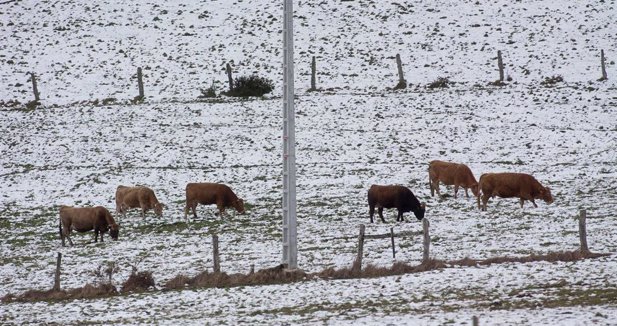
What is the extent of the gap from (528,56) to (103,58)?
22373 millimetres

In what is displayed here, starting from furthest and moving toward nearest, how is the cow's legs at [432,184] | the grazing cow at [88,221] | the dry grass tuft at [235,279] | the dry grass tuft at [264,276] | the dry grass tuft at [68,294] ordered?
the cow's legs at [432,184]
the grazing cow at [88,221]
the dry grass tuft at [235,279]
the dry grass tuft at [264,276]
the dry grass tuft at [68,294]

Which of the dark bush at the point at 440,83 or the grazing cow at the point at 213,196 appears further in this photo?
the dark bush at the point at 440,83

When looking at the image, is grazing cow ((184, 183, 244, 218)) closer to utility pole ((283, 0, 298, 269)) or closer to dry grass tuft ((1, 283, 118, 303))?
utility pole ((283, 0, 298, 269))

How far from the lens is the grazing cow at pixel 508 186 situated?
26.6m

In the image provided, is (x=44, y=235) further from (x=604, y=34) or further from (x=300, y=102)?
(x=604, y=34)

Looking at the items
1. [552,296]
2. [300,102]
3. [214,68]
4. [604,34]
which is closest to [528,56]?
[604,34]

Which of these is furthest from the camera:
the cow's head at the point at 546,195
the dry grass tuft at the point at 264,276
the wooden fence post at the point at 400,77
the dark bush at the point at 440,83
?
the wooden fence post at the point at 400,77

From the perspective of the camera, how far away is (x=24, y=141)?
127 feet

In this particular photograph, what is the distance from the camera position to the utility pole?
19203 millimetres

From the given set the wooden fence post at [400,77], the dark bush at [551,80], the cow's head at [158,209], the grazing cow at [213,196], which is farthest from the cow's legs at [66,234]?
the dark bush at [551,80]

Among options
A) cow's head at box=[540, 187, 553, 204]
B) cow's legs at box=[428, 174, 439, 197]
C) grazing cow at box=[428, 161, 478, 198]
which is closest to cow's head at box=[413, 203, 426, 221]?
grazing cow at box=[428, 161, 478, 198]

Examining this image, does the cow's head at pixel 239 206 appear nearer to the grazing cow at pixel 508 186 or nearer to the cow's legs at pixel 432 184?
the cow's legs at pixel 432 184

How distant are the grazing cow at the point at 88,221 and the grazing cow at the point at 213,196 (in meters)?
3.20

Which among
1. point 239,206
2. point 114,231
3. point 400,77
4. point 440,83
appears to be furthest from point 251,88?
point 114,231
